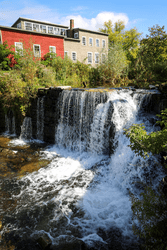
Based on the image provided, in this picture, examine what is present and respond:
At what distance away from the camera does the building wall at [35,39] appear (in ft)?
60.8

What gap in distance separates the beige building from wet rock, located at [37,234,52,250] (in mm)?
24043

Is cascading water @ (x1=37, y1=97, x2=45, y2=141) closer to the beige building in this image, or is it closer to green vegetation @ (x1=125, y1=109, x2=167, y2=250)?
green vegetation @ (x1=125, y1=109, x2=167, y2=250)

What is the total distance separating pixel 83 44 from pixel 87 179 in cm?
2547

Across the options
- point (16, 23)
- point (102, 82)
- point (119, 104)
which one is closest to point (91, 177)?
point (119, 104)

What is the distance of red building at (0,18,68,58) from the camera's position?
18.6m

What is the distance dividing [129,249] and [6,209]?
3787 millimetres

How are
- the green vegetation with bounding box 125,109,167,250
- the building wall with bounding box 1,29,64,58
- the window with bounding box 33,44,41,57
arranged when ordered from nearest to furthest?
the green vegetation with bounding box 125,109,167,250, the building wall with bounding box 1,29,64,58, the window with bounding box 33,44,41,57

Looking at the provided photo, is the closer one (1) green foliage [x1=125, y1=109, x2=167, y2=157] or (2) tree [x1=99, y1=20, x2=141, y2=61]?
(1) green foliage [x1=125, y1=109, x2=167, y2=157]

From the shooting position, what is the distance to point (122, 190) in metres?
6.18

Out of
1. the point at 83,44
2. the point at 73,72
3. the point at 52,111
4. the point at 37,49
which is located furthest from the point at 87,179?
the point at 83,44

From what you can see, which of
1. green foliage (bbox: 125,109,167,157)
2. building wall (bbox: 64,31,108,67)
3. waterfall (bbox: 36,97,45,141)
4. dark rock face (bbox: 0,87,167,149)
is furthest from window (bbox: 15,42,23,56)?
green foliage (bbox: 125,109,167,157)

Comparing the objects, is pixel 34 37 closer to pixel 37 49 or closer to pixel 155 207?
pixel 37 49

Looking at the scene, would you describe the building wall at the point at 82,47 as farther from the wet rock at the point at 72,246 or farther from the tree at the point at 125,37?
the wet rock at the point at 72,246

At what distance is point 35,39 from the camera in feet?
66.5
